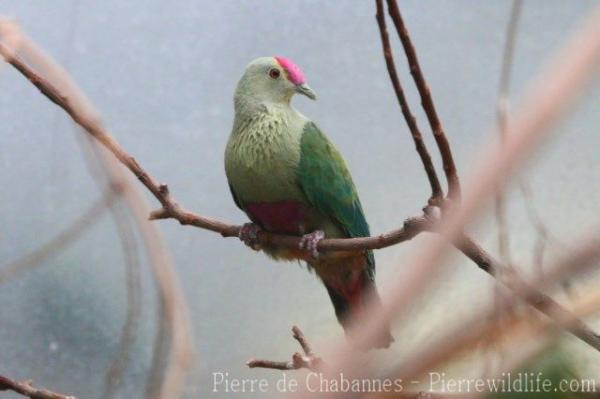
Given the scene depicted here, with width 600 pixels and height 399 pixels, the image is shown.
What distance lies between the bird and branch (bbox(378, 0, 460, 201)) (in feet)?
1.34

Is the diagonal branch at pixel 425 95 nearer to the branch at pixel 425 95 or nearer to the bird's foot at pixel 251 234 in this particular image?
the branch at pixel 425 95

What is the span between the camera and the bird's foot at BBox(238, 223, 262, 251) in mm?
1019

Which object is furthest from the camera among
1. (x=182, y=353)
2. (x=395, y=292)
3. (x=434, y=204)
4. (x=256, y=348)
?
(x=256, y=348)

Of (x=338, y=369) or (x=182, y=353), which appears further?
(x=182, y=353)

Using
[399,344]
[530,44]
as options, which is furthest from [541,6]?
[399,344]

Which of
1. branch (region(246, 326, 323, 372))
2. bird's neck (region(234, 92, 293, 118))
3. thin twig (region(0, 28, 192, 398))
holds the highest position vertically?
bird's neck (region(234, 92, 293, 118))

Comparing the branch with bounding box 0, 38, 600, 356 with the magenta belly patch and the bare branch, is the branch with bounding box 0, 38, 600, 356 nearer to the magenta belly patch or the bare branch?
the magenta belly patch

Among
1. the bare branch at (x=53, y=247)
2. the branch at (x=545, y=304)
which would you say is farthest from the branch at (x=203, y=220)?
the bare branch at (x=53, y=247)

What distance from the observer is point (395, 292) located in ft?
0.48

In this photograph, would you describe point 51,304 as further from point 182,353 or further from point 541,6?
point 541,6

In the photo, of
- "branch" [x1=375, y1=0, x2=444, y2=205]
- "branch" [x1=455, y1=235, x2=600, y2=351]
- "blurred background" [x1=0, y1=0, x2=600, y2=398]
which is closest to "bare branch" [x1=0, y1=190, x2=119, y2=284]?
"blurred background" [x1=0, y1=0, x2=600, y2=398]

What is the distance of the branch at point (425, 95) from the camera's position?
0.46 metres

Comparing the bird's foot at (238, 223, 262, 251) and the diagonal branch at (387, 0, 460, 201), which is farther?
the bird's foot at (238, 223, 262, 251)

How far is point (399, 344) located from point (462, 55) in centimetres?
123
